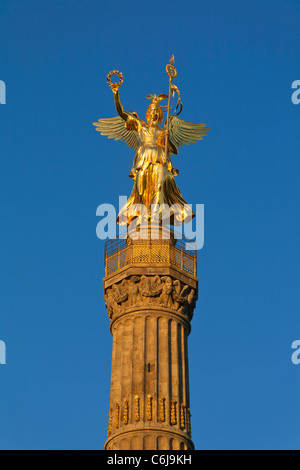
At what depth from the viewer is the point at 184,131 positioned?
175 feet

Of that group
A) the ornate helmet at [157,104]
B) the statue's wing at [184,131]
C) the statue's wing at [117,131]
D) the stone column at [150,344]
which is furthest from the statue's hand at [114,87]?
the stone column at [150,344]

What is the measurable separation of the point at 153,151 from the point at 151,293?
8512mm

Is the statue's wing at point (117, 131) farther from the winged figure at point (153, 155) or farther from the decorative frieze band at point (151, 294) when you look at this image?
the decorative frieze band at point (151, 294)

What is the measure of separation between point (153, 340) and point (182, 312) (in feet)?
7.82

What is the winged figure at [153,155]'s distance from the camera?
49969 mm

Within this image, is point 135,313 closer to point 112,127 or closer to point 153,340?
point 153,340

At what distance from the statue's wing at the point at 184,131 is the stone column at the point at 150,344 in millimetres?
6647

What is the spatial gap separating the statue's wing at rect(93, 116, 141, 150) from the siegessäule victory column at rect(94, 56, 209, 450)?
0.17ft

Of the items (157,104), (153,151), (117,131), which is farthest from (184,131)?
(117,131)

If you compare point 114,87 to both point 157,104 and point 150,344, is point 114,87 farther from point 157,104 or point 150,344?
point 150,344
